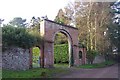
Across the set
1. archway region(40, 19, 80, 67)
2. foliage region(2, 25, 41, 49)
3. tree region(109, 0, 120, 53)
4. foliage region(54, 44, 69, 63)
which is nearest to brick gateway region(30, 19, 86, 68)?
archway region(40, 19, 80, 67)

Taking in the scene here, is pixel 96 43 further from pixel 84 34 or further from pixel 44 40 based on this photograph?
pixel 44 40

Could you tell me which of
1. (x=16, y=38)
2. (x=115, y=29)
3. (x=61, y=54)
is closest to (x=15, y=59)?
(x=16, y=38)

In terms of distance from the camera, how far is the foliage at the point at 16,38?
1707cm

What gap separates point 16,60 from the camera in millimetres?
17797

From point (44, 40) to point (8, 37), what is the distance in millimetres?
5334

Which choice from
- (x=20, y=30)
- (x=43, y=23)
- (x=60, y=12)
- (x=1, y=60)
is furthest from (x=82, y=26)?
(x=1, y=60)

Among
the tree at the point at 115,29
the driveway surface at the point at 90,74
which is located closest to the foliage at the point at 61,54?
the driveway surface at the point at 90,74

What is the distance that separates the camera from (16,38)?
17.7m

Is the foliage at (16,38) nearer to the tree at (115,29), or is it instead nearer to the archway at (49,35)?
the archway at (49,35)

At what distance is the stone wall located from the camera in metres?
16.8

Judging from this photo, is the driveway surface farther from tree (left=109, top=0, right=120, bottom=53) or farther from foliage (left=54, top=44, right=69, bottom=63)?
tree (left=109, top=0, right=120, bottom=53)

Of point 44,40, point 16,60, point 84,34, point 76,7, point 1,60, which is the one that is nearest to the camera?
point 1,60

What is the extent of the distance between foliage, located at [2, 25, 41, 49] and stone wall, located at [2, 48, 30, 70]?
442mm

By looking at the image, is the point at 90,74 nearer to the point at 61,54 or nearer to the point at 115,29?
the point at 61,54
